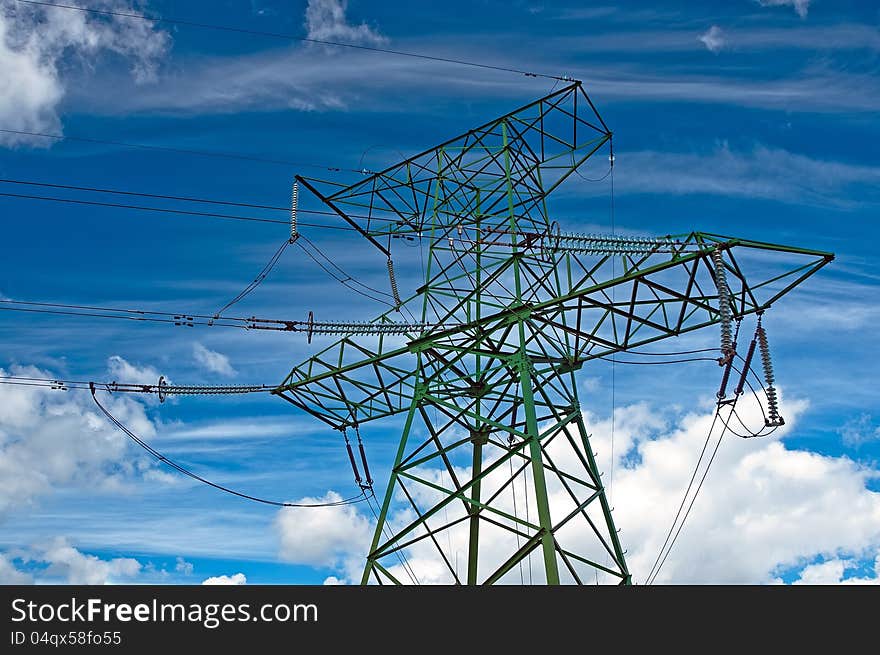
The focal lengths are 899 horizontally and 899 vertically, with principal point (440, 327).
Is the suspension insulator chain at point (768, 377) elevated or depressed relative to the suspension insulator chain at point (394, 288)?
depressed

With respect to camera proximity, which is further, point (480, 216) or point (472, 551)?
point (480, 216)

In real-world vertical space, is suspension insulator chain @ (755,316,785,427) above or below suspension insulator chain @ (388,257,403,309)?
below

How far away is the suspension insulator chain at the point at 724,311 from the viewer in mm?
20078

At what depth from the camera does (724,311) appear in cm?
2012

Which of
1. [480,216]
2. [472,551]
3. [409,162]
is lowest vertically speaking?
[472,551]

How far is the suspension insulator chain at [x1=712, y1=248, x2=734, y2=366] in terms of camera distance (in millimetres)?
20078

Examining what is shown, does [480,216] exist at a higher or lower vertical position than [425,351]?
higher

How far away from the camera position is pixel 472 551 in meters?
26.9

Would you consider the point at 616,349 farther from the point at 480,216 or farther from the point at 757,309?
the point at 480,216

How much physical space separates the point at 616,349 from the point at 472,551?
7.68 meters

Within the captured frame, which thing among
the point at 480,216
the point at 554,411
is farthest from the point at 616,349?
the point at 480,216
